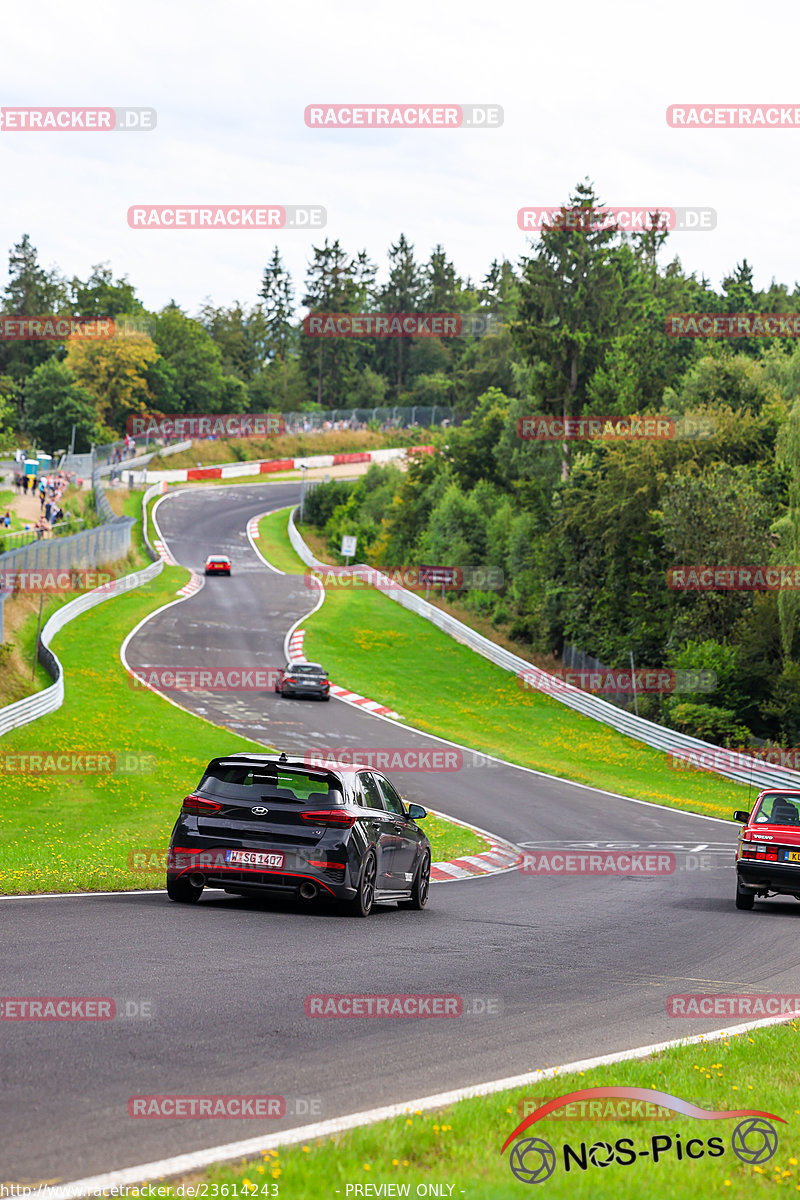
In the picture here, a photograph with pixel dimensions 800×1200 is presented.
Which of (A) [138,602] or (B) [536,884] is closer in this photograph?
(B) [536,884]

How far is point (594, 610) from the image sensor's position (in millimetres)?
55938

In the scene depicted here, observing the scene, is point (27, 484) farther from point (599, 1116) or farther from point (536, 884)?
point (599, 1116)

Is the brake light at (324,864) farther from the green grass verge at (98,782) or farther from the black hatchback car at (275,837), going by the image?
the green grass verge at (98,782)

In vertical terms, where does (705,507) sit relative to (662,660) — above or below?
above

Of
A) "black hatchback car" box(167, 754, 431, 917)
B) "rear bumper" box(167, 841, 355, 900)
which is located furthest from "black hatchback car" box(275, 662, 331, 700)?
"rear bumper" box(167, 841, 355, 900)

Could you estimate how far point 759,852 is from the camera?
16172 millimetres

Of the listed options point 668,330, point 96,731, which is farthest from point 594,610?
point 668,330

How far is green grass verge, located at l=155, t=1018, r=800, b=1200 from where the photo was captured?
4691mm

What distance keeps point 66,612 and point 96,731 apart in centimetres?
1758

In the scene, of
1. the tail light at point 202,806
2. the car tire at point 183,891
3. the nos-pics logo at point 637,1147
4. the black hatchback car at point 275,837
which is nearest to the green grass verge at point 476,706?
the black hatchback car at point 275,837

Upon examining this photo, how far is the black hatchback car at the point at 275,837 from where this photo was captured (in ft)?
38.7

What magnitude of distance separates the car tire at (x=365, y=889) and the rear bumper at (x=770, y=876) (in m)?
5.83

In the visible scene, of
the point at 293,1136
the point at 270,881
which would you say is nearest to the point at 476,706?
the point at 270,881

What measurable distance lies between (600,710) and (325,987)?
1516 inches
